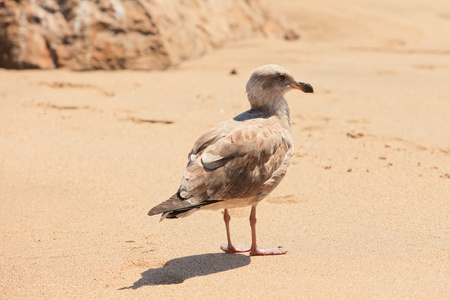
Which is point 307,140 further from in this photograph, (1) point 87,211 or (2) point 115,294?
(2) point 115,294

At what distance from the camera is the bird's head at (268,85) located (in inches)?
160

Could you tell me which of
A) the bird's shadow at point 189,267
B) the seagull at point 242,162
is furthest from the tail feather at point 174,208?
the bird's shadow at point 189,267

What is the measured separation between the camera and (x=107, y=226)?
407 cm

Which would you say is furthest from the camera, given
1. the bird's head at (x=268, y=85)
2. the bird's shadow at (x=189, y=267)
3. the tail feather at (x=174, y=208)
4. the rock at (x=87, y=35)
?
the rock at (x=87, y=35)

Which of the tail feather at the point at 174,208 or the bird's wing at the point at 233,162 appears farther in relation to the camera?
the bird's wing at the point at 233,162

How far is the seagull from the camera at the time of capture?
3.31m

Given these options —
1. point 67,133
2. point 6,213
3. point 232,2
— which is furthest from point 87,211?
point 232,2

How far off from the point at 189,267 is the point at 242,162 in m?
0.73

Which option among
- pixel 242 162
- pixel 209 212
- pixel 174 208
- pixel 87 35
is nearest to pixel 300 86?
pixel 242 162

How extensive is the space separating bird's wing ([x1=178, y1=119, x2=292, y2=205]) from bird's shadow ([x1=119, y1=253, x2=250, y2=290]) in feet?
1.45

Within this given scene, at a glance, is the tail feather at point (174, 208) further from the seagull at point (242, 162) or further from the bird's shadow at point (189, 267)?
the bird's shadow at point (189, 267)

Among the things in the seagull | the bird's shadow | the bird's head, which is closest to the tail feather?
the seagull

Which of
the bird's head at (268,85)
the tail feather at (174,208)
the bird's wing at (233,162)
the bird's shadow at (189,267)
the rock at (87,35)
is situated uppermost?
the bird's head at (268,85)

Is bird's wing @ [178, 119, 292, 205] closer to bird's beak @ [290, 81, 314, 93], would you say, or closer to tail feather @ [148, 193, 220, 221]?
tail feather @ [148, 193, 220, 221]
